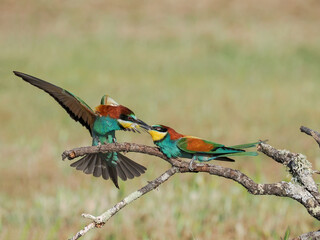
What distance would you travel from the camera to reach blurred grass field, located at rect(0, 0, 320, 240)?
768cm

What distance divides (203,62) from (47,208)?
1840 centimetres

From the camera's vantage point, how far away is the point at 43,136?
45.9ft

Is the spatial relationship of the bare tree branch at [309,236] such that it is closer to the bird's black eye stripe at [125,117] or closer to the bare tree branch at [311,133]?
the bare tree branch at [311,133]

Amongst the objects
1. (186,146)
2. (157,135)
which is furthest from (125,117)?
(186,146)

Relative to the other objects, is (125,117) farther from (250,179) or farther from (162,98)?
(162,98)

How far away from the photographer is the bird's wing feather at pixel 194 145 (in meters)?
3.24

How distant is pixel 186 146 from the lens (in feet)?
Answer: 10.8

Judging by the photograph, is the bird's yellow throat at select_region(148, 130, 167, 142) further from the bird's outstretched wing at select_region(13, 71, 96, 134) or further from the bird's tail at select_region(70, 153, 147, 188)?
the bird's tail at select_region(70, 153, 147, 188)

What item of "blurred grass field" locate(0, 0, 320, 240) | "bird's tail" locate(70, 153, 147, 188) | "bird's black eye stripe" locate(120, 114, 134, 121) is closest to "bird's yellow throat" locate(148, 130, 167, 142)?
"bird's black eye stripe" locate(120, 114, 134, 121)

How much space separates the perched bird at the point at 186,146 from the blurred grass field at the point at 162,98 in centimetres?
315

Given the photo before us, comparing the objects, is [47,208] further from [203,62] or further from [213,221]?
[203,62]

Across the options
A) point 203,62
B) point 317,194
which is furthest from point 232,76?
point 317,194

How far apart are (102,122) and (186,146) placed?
0.58 meters

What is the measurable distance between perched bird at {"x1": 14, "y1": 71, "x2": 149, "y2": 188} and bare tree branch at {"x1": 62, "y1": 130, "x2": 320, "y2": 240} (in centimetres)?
13
